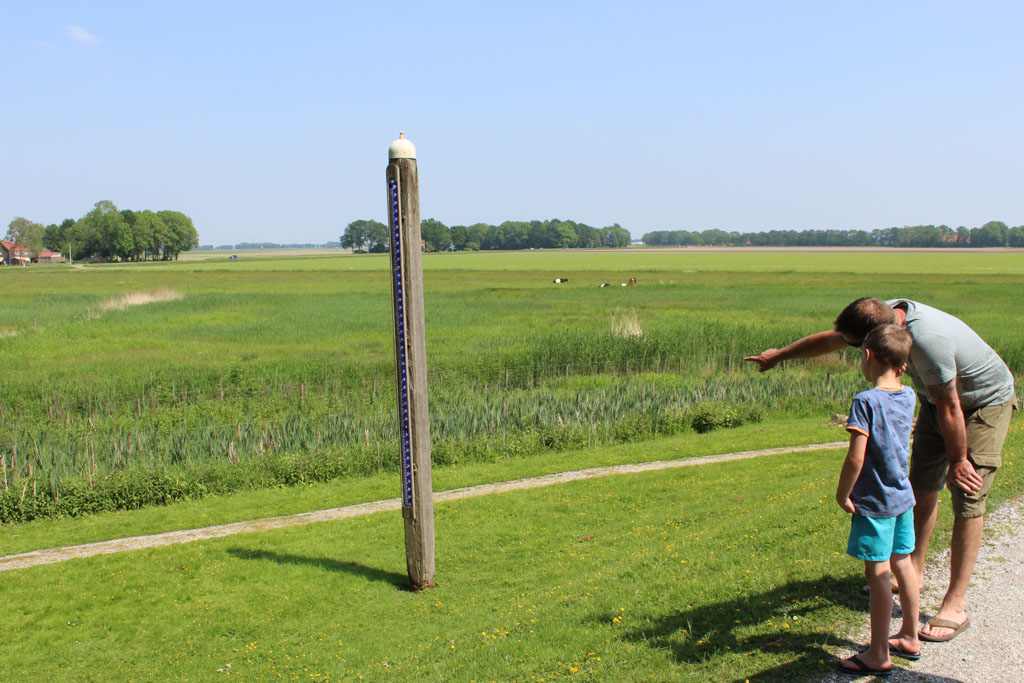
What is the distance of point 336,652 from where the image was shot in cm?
551

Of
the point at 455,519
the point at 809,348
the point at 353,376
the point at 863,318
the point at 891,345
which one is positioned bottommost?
the point at 353,376

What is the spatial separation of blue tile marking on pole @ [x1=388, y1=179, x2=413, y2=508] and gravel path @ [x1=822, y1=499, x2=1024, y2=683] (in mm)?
3881

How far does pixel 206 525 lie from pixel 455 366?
13019mm

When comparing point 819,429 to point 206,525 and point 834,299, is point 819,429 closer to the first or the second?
point 206,525

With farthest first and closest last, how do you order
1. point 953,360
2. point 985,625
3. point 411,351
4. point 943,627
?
point 411,351 < point 985,625 < point 943,627 < point 953,360

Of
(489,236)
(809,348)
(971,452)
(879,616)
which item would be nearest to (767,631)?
(879,616)

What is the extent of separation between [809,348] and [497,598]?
3253 millimetres

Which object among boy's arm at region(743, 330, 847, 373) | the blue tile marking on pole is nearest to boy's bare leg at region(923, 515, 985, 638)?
boy's arm at region(743, 330, 847, 373)

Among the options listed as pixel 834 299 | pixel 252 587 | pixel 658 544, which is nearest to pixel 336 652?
pixel 252 587

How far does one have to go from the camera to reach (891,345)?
3736mm

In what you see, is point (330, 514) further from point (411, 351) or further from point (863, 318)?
point (863, 318)

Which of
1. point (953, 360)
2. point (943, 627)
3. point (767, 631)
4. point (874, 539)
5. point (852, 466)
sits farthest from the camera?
point (767, 631)

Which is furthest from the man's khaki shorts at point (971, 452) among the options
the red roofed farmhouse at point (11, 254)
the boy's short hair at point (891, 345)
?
the red roofed farmhouse at point (11, 254)

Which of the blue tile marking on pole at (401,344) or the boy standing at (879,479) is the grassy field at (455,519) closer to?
the boy standing at (879,479)
